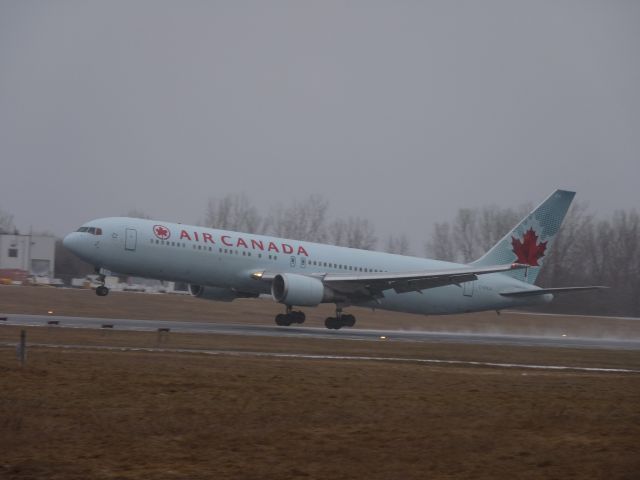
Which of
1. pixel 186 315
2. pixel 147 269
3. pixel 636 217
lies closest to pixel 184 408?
pixel 147 269

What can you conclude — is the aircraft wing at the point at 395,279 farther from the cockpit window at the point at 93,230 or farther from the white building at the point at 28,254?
the white building at the point at 28,254

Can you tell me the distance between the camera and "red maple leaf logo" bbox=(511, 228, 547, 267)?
4909 cm

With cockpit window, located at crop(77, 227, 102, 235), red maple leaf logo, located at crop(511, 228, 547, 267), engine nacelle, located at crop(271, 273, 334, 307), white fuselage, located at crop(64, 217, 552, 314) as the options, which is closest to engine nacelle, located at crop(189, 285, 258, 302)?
white fuselage, located at crop(64, 217, 552, 314)

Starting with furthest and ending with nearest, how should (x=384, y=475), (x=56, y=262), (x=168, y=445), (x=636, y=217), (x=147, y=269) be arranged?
(x=636, y=217) < (x=56, y=262) < (x=147, y=269) < (x=168, y=445) < (x=384, y=475)

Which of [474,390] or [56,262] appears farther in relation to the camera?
[56,262]

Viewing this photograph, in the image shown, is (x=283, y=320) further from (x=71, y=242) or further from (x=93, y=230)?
(x=71, y=242)

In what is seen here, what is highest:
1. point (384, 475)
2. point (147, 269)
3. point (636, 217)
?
point (636, 217)

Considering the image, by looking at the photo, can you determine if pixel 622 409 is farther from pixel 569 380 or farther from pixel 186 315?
pixel 186 315

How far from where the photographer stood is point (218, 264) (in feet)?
137

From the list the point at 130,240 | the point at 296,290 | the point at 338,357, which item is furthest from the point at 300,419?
the point at 130,240

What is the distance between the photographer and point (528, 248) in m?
49.2

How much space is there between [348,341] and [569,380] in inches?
490

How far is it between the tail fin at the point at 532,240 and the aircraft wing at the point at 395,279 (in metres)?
4.81

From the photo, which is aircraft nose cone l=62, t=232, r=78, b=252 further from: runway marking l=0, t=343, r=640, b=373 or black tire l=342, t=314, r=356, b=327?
runway marking l=0, t=343, r=640, b=373
